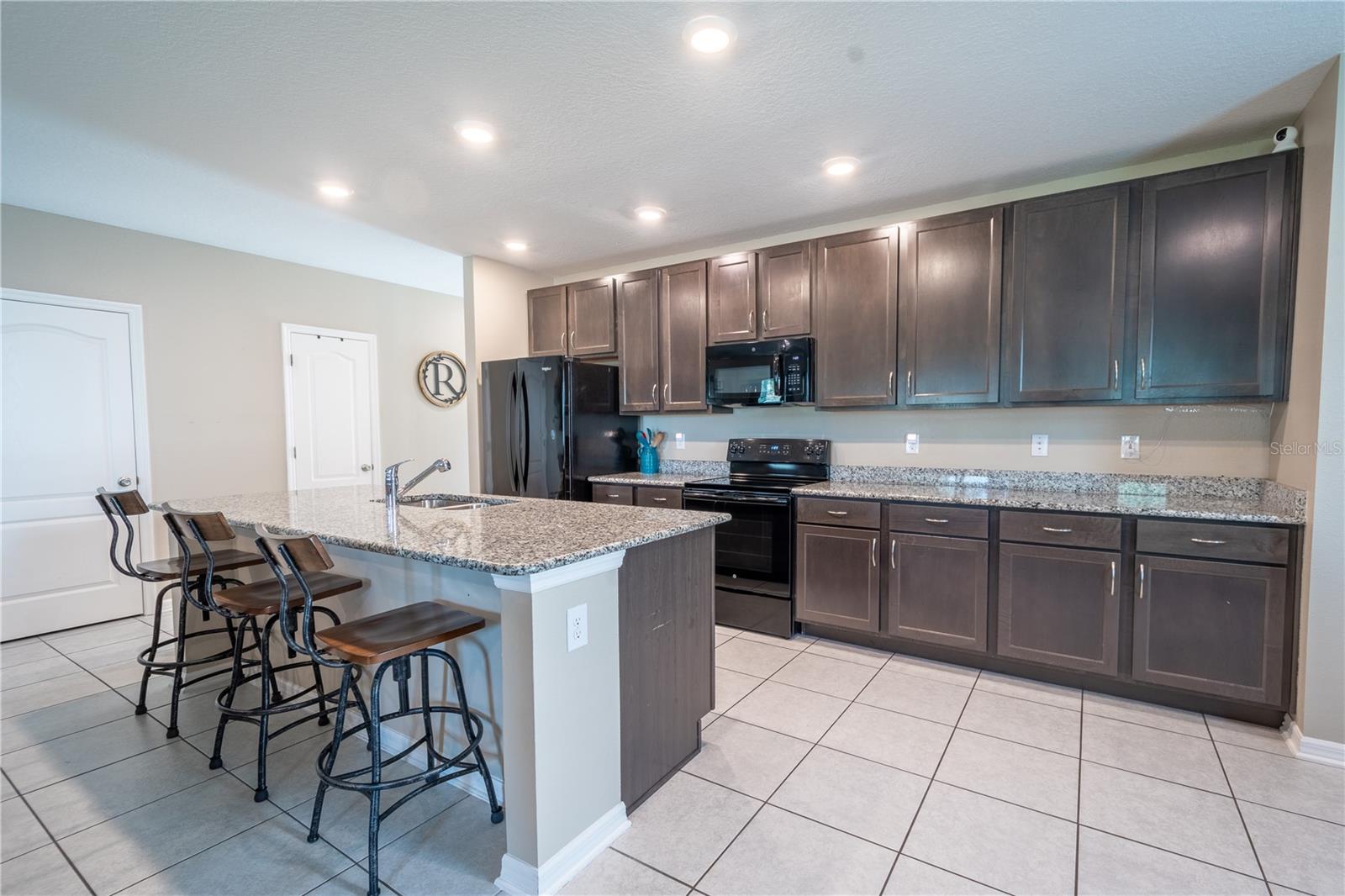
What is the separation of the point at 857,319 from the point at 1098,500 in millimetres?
1517

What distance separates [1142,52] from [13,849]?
14.6 ft

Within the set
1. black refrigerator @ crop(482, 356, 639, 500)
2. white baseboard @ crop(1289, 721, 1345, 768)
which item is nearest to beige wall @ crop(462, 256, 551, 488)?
black refrigerator @ crop(482, 356, 639, 500)

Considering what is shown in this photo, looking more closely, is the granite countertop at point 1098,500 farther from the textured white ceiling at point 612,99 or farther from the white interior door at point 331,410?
the white interior door at point 331,410

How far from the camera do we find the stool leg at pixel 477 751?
5.81ft

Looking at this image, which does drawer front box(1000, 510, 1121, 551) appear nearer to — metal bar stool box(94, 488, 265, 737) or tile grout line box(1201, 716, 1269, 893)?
tile grout line box(1201, 716, 1269, 893)

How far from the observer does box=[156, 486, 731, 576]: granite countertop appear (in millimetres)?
1560

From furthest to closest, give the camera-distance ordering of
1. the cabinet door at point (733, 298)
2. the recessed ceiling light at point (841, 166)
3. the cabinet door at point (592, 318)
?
the cabinet door at point (592, 318) → the cabinet door at point (733, 298) → the recessed ceiling light at point (841, 166)

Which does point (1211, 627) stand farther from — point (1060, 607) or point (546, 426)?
point (546, 426)

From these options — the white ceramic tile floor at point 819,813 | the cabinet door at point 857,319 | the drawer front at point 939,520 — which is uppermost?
the cabinet door at point 857,319

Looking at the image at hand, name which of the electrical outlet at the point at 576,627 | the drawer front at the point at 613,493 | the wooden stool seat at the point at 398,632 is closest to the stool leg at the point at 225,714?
the wooden stool seat at the point at 398,632

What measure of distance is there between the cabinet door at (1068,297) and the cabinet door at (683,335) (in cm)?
183

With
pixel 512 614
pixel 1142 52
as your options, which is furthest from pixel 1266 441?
pixel 512 614

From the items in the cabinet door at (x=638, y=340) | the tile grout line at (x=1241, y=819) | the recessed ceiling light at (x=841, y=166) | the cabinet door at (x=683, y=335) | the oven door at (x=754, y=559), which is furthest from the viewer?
the cabinet door at (x=638, y=340)

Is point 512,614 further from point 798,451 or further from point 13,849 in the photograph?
point 798,451
